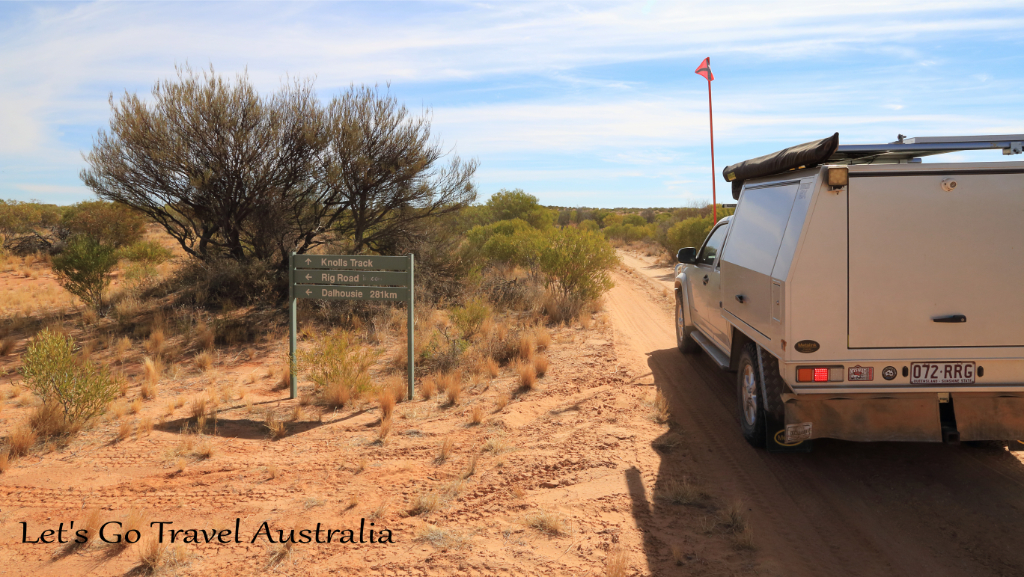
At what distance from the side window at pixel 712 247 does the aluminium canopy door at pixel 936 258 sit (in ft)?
10.6

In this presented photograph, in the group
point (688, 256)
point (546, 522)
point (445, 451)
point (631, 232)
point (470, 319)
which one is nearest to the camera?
point (546, 522)

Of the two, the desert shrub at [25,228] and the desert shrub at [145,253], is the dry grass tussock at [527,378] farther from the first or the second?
the desert shrub at [25,228]

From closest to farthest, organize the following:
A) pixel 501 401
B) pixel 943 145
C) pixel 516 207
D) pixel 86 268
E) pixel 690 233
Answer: pixel 943 145
pixel 501 401
pixel 86 268
pixel 690 233
pixel 516 207

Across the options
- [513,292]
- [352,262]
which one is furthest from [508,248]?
[352,262]

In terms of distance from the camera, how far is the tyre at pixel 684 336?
8.87 m

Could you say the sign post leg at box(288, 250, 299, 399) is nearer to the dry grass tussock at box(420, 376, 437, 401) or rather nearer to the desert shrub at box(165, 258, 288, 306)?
the dry grass tussock at box(420, 376, 437, 401)

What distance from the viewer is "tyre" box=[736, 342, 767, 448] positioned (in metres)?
5.18

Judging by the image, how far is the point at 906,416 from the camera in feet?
14.3

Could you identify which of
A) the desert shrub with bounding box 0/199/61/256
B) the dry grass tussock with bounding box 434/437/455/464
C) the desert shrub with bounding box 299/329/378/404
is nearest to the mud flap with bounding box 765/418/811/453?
the dry grass tussock with bounding box 434/437/455/464

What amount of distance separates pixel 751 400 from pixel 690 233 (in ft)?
72.8

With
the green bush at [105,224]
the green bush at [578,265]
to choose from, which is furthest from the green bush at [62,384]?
the green bush at [105,224]

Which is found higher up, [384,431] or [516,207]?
[516,207]

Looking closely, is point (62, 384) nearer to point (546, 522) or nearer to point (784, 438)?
point (546, 522)

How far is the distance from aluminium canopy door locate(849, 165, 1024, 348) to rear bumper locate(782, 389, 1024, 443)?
0.41 metres
